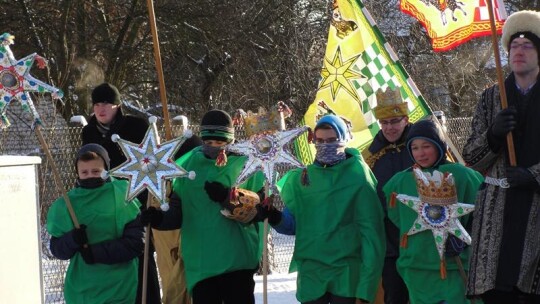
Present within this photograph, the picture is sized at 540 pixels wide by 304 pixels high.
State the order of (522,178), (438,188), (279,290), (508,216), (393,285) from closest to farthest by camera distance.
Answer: (522,178) → (508,216) → (438,188) → (393,285) → (279,290)

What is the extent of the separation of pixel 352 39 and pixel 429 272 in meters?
2.38

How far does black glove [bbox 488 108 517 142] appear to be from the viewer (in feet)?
11.9

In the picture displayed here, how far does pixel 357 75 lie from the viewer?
6289mm

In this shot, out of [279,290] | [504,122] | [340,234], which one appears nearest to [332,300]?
[340,234]

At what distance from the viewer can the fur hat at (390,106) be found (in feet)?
17.3

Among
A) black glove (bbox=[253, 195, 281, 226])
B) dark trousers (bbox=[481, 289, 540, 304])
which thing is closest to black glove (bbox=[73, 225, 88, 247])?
black glove (bbox=[253, 195, 281, 226])

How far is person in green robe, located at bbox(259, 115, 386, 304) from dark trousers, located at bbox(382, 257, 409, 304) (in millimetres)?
555

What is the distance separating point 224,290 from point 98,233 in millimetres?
758

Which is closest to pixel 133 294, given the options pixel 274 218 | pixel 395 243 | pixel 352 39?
pixel 274 218

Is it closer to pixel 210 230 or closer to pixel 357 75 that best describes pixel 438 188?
pixel 210 230

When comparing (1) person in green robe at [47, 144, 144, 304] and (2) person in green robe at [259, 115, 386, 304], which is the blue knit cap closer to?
(2) person in green robe at [259, 115, 386, 304]

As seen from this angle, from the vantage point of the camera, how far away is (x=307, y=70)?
14.7 metres

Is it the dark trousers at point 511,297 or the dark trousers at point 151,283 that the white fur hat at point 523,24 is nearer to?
the dark trousers at point 511,297

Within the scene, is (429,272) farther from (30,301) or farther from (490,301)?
(30,301)
